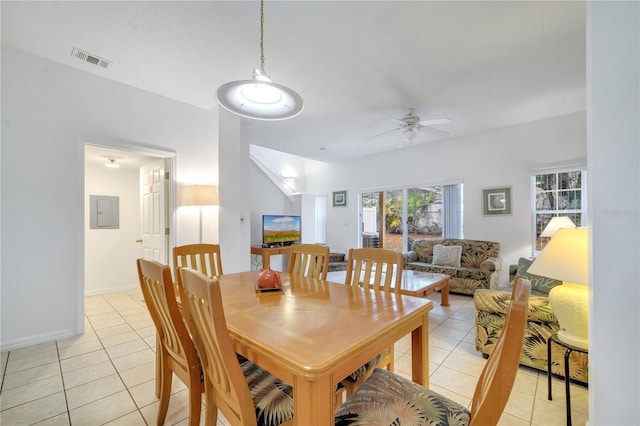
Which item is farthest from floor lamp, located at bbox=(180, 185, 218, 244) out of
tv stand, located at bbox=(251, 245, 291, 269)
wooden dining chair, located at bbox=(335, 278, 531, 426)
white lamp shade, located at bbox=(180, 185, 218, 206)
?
wooden dining chair, located at bbox=(335, 278, 531, 426)

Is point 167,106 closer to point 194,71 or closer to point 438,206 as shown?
point 194,71

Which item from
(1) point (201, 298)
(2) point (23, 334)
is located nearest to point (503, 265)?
(1) point (201, 298)

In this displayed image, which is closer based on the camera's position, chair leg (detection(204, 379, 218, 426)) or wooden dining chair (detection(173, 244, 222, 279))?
chair leg (detection(204, 379, 218, 426))

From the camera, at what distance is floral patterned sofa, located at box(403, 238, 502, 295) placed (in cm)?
395

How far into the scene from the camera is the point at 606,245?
1243 mm

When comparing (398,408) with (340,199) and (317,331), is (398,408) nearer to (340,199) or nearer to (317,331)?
(317,331)

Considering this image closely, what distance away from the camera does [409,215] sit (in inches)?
226

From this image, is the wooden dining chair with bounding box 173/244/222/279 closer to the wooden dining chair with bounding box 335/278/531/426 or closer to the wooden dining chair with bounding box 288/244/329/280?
the wooden dining chair with bounding box 288/244/329/280

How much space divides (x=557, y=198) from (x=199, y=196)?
17.1ft

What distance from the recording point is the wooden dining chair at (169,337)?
1.18 metres

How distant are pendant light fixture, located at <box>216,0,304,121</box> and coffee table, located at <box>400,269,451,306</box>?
214cm

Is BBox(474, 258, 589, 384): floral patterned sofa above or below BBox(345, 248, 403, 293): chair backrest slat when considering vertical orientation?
below

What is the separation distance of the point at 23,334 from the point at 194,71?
298 cm

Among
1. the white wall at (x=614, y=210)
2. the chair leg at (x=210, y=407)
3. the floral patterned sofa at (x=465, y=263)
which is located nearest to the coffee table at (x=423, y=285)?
the floral patterned sofa at (x=465, y=263)
